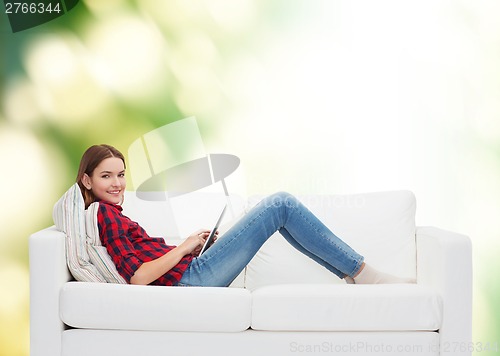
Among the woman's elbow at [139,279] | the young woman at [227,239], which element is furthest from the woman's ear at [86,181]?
the woman's elbow at [139,279]

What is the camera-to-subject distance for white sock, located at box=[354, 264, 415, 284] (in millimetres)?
2943

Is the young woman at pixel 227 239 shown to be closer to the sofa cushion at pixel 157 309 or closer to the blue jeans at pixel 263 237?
the blue jeans at pixel 263 237

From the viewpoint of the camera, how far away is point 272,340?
271 centimetres

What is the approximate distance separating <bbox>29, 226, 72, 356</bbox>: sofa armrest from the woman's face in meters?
0.27

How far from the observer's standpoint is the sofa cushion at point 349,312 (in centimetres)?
270

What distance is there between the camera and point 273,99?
3.80 m

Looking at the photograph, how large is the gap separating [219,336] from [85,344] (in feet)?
1.69

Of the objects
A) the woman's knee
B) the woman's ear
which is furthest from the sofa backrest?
the woman's ear

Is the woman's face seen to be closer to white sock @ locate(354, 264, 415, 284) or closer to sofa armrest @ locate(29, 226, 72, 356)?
sofa armrest @ locate(29, 226, 72, 356)

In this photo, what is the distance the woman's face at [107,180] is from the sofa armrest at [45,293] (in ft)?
0.88

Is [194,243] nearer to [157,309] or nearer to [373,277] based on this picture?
[157,309]

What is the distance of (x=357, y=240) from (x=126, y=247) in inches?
41.6

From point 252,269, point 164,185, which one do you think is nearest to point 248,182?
point 164,185

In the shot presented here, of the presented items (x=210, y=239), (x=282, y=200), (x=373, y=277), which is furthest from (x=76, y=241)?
(x=373, y=277)
